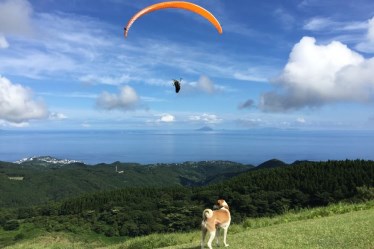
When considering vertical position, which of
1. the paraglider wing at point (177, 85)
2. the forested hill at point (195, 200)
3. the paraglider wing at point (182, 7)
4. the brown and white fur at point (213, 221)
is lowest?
the forested hill at point (195, 200)

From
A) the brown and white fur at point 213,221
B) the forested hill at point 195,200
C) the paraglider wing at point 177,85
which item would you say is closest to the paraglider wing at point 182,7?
the paraglider wing at point 177,85

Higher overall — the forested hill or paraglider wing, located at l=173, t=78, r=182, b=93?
paraglider wing, located at l=173, t=78, r=182, b=93

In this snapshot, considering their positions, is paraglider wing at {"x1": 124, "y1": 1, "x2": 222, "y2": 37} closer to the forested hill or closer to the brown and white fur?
the brown and white fur

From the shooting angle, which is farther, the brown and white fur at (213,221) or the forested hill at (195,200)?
the forested hill at (195,200)

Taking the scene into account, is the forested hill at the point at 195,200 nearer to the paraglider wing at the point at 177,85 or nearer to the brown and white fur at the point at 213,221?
the paraglider wing at the point at 177,85

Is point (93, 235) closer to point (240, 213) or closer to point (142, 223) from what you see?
point (142, 223)

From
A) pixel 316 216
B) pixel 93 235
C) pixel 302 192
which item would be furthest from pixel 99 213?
pixel 316 216

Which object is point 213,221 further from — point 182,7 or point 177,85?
point 182,7

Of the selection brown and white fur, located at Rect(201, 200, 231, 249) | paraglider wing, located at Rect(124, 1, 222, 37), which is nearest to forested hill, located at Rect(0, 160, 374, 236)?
paraglider wing, located at Rect(124, 1, 222, 37)
